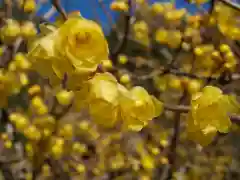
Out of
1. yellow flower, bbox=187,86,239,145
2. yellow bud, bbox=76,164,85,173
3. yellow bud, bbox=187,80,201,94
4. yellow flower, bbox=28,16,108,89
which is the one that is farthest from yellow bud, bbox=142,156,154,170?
yellow flower, bbox=28,16,108,89

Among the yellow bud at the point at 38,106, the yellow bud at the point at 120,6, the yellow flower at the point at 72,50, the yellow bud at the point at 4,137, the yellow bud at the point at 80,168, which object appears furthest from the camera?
the yellow bud at the point at 80,168

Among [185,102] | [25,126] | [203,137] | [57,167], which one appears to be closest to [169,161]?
[185,102]

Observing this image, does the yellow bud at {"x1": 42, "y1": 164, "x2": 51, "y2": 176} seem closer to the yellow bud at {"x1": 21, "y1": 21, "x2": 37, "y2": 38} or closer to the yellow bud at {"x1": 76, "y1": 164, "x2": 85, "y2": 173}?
the yellow bud at {"x1": 76, "y1": 164, "x2": 85, "y2": 173}

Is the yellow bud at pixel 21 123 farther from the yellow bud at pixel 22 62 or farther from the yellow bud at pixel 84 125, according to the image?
the yellow bud at pixel 84 125

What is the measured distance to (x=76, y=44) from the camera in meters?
Answer: 0.53

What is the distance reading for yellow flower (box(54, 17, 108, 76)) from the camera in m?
0.51

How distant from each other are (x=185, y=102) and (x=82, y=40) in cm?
94

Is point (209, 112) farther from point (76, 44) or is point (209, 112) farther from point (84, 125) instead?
point (84, 125)

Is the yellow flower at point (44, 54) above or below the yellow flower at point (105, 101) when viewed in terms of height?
above

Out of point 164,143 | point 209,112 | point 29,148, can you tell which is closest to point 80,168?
point 29,148

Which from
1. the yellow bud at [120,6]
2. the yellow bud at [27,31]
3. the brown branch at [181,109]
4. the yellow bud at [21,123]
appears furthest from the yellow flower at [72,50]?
the yellow bud at [21,123]

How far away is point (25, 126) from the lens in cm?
138

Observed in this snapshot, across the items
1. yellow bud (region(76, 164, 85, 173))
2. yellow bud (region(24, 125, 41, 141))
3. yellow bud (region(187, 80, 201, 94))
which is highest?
yellow bud (region(187, 80, 201, 94))

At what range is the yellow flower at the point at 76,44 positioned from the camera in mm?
508
